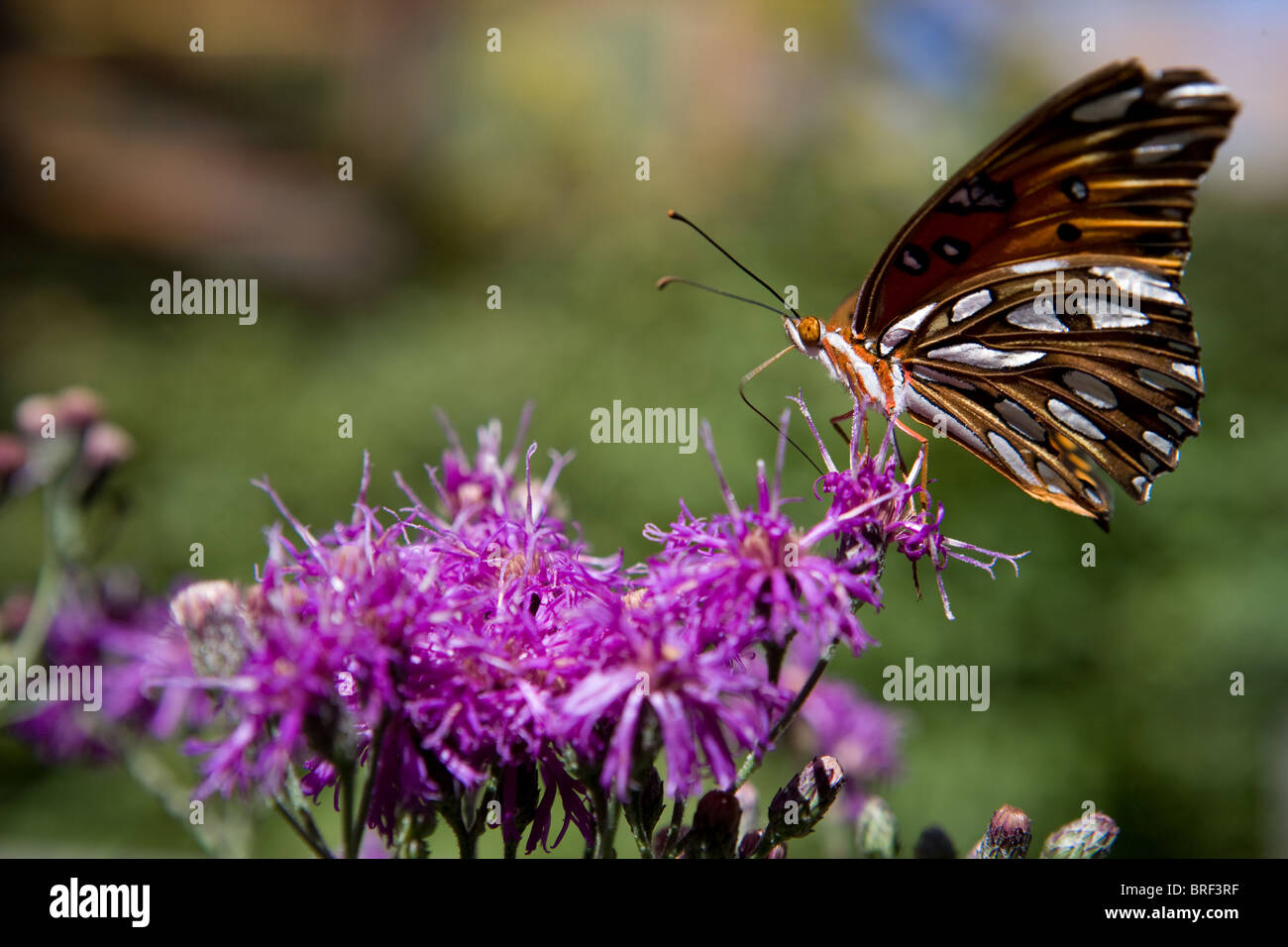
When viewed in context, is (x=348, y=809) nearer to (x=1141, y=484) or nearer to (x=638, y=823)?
(x=638, y=823)

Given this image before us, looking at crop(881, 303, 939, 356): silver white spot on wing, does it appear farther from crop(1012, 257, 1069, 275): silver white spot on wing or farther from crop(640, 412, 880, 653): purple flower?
crop(640, 412, 880, 653): purple flower

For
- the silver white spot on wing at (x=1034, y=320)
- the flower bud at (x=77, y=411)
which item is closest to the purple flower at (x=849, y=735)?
the silver white spot on wing at (x=1034, y=320)

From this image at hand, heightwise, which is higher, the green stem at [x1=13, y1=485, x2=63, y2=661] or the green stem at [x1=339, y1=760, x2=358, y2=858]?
the green stem at [x1=13, y1=485, x2=63, y2=661]

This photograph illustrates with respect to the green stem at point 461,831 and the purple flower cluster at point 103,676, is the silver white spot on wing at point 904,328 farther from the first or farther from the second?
the purple flower cluster at point 103,676

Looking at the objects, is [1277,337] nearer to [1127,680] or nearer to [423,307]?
[1127,680]

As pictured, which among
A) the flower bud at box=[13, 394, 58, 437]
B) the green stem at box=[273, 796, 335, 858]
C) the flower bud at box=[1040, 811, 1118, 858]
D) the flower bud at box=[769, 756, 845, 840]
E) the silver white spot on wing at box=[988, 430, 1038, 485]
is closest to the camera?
the green stem at box=[273, 796, 335, 858]

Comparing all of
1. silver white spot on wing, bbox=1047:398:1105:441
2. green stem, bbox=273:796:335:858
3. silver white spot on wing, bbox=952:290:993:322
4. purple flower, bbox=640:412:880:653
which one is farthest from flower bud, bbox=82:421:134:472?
silver white spot on wing, bbox=1047:398:1105:441
